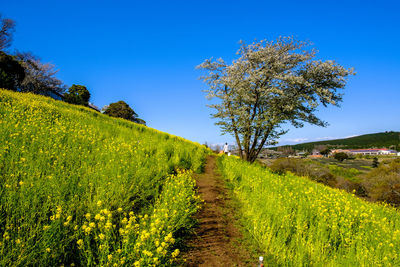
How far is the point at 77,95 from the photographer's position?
1700 inches

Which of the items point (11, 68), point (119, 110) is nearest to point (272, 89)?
point (11, 68)

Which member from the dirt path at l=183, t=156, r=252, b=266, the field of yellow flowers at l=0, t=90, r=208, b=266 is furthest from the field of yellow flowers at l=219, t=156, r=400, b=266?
the field of yellow flowers at l=0, t=90, r=208, b=266

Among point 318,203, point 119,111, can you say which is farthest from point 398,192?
point 119,111

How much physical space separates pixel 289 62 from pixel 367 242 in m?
11.7

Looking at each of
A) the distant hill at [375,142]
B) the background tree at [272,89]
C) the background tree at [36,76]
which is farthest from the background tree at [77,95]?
the distant hill at [375,142]

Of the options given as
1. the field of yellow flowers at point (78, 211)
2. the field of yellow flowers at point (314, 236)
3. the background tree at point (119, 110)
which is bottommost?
the field of yellow flowers at point (314, 236)

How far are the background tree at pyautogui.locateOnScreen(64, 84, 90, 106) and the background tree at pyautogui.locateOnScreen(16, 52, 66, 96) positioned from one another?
318 centimetres

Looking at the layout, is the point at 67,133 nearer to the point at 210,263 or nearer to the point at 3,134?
the point at 3,134

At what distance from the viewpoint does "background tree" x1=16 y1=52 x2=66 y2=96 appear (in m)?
35.5

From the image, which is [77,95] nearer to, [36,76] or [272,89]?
[36,76]

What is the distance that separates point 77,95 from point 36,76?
7.79 meters

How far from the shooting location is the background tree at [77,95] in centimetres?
4181

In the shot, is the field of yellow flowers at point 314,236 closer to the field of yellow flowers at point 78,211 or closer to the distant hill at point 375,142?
the field of yellow flowers at point 78,211

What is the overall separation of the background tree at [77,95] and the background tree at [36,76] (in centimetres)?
318
